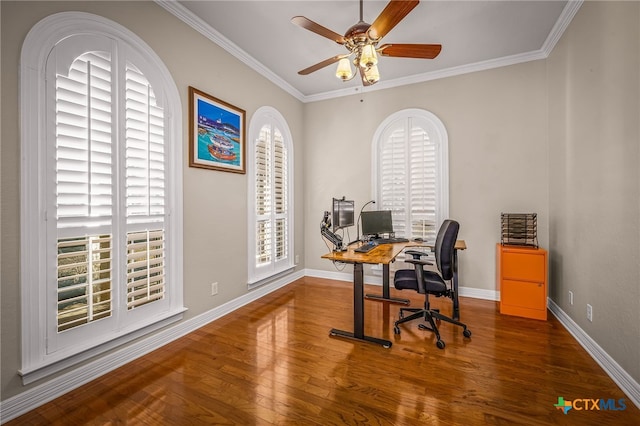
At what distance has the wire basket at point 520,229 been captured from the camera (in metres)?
3.16

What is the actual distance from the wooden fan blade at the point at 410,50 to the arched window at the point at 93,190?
77.3 inches

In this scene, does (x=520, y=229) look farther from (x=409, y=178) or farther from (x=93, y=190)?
(x=93, y=190)

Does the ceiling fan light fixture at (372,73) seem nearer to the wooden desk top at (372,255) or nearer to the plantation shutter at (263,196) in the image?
the wooden desk top at (372,255)

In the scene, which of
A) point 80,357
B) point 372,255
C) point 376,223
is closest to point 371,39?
point 372,255

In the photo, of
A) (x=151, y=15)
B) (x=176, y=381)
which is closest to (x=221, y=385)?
(x=176, y=381)

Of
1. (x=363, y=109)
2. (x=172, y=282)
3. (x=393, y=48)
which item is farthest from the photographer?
(x=363, y=109)

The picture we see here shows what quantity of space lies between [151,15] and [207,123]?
97 centimetres

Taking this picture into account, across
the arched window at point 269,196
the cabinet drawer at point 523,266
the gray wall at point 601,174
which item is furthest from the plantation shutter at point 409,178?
the arched window at point 269,196

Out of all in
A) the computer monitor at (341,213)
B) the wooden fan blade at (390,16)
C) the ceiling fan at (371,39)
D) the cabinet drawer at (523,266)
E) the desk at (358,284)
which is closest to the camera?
the wooden fan blade at (390,16)

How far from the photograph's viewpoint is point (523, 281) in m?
2.96

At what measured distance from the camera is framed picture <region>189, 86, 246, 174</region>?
9.05 ft

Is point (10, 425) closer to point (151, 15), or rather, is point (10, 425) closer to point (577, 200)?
point (151, 15)

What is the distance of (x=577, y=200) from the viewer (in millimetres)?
2580

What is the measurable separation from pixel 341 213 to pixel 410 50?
1686mm
